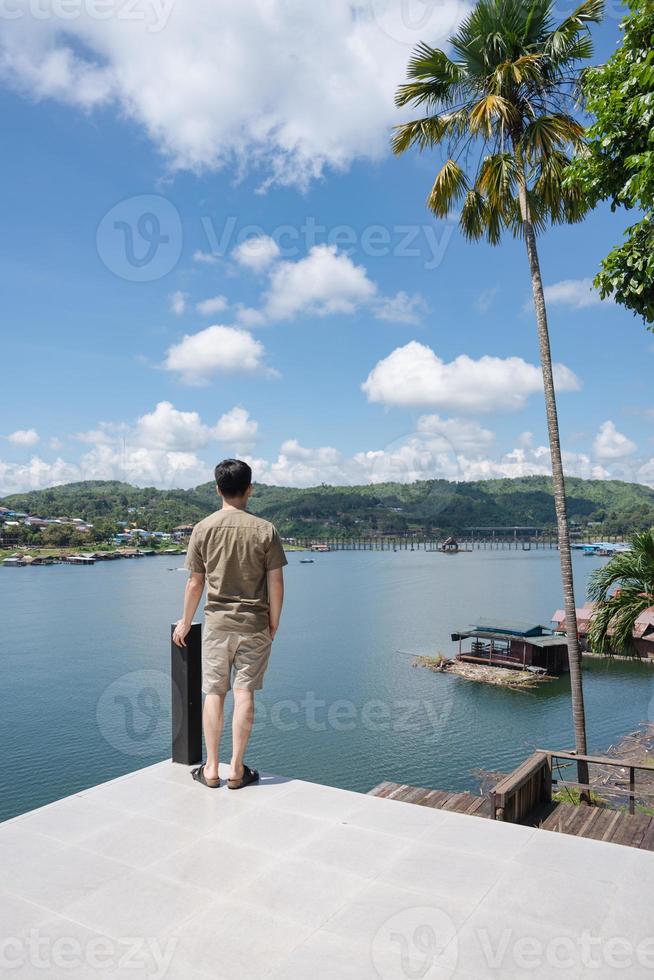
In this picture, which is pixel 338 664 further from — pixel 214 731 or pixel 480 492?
pixel 480 492

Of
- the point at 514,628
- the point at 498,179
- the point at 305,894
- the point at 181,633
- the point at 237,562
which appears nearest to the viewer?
the point at 305,894

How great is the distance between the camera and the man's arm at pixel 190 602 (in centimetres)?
385

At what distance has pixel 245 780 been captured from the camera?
3842 mm

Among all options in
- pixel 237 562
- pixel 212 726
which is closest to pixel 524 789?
pixel 212 726

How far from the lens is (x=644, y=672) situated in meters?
32.8

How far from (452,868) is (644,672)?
112ft

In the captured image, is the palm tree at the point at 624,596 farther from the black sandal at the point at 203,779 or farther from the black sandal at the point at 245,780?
the black sandal at the point at 203,779

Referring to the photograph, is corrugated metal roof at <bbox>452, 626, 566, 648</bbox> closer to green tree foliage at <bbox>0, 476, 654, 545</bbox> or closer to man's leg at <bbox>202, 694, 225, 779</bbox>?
man's leg at <bbox>202, 694, 225, 779</bbox>

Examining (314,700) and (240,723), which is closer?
(240,723)

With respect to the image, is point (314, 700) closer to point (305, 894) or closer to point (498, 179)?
point (498, 179)

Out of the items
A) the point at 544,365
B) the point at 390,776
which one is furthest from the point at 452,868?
the point at 390,776

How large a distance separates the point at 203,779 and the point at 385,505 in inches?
5279

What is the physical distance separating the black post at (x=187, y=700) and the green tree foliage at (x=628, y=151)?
144 inches

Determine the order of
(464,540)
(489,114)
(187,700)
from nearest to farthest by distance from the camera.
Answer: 1. (187,700)
2. (489,114)
3. (464,540)
